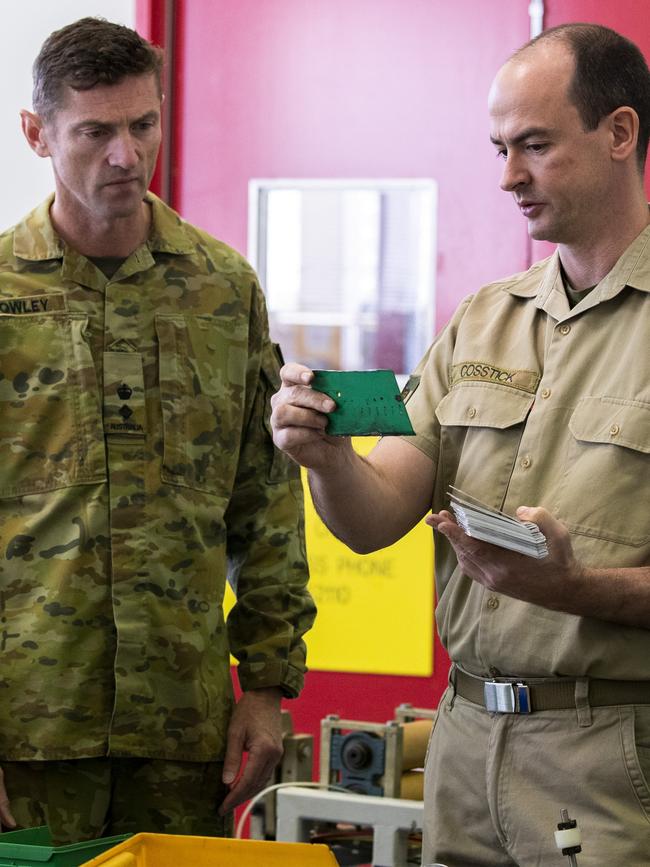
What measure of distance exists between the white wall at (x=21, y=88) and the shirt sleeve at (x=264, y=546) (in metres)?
1.57

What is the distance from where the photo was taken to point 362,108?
3.16 metres

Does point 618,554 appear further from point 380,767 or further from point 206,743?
point 380,767

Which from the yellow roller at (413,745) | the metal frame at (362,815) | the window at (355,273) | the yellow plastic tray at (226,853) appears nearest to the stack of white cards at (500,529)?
the yellow plastic tray at (226,853)

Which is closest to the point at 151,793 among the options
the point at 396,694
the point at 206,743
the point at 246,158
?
the point at 206,743

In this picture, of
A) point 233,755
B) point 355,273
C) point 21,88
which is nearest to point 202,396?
point 233,755

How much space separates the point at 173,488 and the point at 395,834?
92cm

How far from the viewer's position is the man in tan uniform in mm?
1523

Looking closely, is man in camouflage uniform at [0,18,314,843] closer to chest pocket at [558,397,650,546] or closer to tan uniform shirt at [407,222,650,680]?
tan uniform shirt at [407,222,650,680]

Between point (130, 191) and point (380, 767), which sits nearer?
point (130, 191)

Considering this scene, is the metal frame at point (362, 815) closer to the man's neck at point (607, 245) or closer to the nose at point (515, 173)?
the man's neck at point (607, 245)

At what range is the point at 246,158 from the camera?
130 inches

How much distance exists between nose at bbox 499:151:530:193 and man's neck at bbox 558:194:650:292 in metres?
0.12

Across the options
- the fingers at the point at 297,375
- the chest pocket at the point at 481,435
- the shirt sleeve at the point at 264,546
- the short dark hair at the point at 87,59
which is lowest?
the shirt sleeve at the point at 264,546

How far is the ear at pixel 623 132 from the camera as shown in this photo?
65.8 inches
